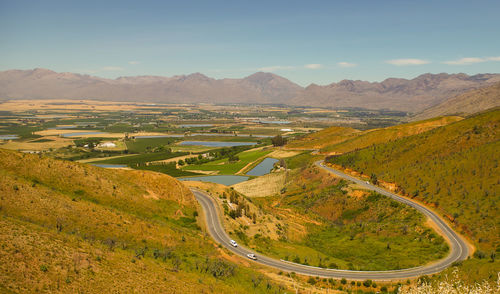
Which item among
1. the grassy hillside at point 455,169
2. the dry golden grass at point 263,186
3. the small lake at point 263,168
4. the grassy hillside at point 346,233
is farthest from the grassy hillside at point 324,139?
the grassy hillside at point 346,233

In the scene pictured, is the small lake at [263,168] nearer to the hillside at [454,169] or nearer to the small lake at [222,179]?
the small lake at [222,179]

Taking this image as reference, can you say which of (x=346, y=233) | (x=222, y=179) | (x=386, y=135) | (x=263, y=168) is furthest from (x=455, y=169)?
(x=263, y=168)

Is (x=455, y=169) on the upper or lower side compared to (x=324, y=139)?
upper

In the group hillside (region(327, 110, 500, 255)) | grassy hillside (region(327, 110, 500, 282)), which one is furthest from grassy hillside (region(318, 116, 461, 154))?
hillside (region(327, 110, 500, 255))

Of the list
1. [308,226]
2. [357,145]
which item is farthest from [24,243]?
[357,145]

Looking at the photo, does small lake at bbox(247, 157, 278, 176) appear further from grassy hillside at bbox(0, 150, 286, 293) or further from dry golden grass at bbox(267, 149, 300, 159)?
grassy hillside at bbox(0, 150, 286, 293)

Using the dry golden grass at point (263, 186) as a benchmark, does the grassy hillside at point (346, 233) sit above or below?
above

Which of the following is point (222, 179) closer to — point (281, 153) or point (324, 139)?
point (281, 153)
